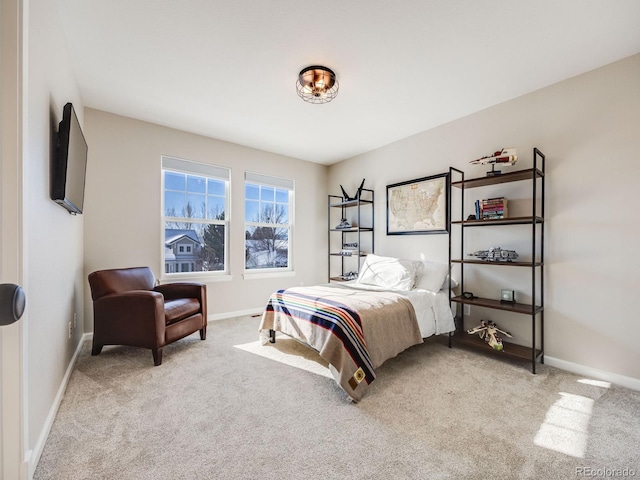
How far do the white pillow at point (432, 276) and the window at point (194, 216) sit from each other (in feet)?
8.75

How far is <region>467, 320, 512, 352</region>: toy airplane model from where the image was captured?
267 centimetres

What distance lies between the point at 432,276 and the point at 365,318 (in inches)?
52.2

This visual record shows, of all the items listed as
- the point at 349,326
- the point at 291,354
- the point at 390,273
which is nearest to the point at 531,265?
the point at 390,273

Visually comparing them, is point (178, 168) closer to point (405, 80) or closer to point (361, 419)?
point (405, 80)

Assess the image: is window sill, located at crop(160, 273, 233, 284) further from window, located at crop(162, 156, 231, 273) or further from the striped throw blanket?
the striped throw blanket

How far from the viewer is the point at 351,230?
457 centimetres

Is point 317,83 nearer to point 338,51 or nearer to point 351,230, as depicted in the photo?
point 338,51

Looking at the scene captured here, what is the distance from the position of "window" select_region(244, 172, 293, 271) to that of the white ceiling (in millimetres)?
1339

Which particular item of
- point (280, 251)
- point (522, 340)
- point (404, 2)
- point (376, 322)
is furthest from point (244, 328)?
point (404, 2)

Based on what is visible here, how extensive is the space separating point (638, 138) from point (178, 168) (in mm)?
4575

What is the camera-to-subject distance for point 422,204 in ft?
12.1

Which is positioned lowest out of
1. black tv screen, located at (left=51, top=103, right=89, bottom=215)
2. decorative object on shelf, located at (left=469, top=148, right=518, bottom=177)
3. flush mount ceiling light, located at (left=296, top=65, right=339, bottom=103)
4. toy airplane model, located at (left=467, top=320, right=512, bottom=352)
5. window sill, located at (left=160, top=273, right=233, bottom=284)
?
toy airplane model, located at (left=467, top=320, right=512, bottom=352)

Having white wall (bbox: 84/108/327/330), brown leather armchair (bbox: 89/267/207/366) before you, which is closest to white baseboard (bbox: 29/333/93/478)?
brown leather armchair (bbox: 89/267/207/366)

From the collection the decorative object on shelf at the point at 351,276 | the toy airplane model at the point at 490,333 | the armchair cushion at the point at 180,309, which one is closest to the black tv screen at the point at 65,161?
the armchair cushion at the point at 180,309
